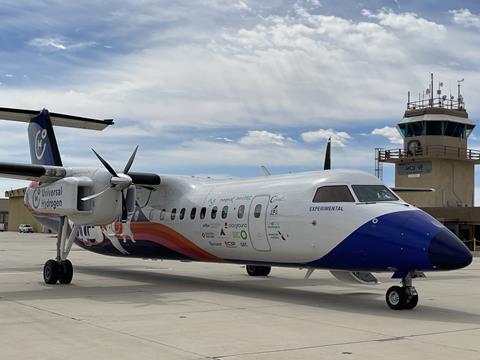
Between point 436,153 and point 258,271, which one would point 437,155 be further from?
point 258,271

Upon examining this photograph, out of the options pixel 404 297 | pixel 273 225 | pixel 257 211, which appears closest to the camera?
pixel 404 297


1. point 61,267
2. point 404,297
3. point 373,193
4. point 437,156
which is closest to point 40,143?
point 61,267

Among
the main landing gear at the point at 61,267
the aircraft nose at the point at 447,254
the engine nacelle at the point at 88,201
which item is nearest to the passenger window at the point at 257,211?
the engine nacelle at the point at 88,201

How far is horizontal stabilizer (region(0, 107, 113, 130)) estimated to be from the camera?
59.5ft

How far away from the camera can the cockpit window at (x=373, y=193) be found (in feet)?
39.7

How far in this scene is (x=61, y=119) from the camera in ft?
63.0

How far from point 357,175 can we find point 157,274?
9.69 metres

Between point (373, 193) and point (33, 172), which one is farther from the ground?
point (33, 172)

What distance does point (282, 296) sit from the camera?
1398cm

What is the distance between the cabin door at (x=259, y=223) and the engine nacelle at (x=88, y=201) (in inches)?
121

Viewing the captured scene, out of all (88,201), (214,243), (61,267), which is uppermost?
(88,201)

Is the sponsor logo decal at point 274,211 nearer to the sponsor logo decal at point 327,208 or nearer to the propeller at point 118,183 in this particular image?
the sponsor logo decal at point 327,208

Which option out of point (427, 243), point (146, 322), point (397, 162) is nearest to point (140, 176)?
point (146, 322)

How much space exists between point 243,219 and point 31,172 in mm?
5677
